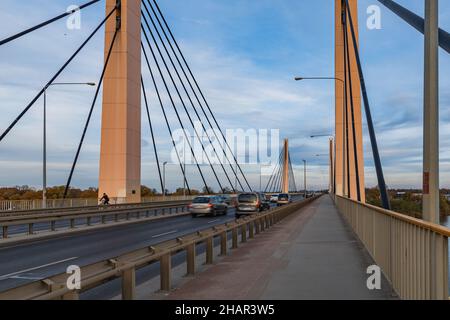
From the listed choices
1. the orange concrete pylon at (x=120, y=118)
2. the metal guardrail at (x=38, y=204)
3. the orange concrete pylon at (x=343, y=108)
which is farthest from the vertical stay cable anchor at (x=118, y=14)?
the orange concrete pylon at (x=343, y=108)

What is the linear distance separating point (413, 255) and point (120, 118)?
33.3 meters

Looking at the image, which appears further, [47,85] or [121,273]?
[47,85]

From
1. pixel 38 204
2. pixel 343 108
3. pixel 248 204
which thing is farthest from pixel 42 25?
pixel 343 108

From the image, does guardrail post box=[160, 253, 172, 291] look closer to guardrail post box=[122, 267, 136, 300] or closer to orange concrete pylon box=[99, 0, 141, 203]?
guardrail post box=[122, 267, 136, 300]

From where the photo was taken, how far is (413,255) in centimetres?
654

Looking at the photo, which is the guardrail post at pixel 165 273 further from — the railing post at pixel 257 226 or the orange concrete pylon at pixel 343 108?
the orange concrete pylon at pixel 343 108

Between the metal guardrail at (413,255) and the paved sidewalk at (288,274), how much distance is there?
0.49 m

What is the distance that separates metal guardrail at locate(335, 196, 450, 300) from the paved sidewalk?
1.61 feet

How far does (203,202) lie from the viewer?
34.6m

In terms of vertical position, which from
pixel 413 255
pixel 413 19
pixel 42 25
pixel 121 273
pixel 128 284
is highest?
pixel 42 25

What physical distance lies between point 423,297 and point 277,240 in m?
10.9

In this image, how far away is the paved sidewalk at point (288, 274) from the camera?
805 cm

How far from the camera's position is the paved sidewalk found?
8050 millimetres

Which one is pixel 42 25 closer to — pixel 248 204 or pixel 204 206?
pixel 204 206
